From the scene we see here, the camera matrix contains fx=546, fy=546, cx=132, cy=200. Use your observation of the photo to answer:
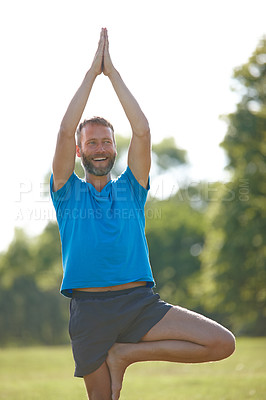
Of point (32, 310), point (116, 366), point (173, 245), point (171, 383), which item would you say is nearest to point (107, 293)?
point (116, 366)

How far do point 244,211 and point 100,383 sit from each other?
774 inches

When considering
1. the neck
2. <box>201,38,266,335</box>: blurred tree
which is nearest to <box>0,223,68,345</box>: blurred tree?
<box>201,38,266,335</box>: blurred tree

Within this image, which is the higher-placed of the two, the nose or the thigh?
the nose

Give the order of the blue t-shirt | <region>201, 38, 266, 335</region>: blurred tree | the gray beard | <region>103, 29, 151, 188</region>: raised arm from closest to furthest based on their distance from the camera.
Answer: the blue t-shirt → <region>103, 29, 151, 188</region>: raised arm → the gray beard → <region>201, 38, 266, 335</region>: blurred tree

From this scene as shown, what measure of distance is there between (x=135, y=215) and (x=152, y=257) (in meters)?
34.6

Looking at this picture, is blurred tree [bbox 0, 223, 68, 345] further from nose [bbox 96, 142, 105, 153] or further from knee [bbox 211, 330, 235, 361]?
knee [bbox 211, 330, 235, 361]

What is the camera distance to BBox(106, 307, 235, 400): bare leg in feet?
13.4

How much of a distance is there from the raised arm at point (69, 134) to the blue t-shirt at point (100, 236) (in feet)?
0.31

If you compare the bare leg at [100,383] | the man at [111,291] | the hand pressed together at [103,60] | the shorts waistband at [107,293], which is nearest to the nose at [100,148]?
the man at [111,291]

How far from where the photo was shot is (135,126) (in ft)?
14.3

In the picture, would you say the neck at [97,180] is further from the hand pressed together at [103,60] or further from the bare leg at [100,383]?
the bare leg at [100,383]

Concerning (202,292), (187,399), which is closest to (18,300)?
(202,292)

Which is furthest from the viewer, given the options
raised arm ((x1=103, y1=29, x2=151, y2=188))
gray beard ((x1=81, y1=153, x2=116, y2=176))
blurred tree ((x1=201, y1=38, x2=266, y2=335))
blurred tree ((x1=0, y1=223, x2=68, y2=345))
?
blurred tree ((x1=0, y1=223, x2=68, y2=345))

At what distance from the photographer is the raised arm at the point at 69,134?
419cm
